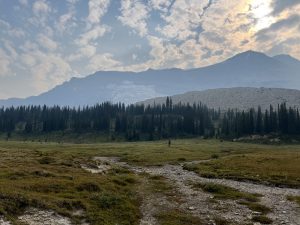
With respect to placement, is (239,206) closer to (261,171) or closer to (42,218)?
(42,218)

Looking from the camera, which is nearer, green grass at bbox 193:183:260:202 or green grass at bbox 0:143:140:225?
green grass at bbox 0:143:140:225

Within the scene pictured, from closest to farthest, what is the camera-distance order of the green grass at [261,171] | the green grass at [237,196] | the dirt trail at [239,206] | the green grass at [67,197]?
the green grass at [67,197] < the dirt trail at [239,206] < the green grass at [237,196] < the green grass at [261,171]

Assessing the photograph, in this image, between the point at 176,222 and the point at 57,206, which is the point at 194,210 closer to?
the point at 176,222

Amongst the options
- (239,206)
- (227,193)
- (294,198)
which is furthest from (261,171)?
(239,206)

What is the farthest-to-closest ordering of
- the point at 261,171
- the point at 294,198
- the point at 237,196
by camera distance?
1. the point at 261,171
2. the point at 237,196
3. the point at 294,198

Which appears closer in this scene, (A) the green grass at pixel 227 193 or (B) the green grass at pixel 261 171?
(A) the green grass at pixel 227 193

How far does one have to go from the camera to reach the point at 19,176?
4256 centimetres

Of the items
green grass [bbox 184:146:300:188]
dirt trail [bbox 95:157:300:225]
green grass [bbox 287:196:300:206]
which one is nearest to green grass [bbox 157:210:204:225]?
dirt trail [bbox 95:157:300:225]

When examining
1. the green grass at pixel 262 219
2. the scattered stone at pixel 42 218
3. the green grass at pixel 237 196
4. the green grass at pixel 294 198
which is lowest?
the green grass at pixel 262 219

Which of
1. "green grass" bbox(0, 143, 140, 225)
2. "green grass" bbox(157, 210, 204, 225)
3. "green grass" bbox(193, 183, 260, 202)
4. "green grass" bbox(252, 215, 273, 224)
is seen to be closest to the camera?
"green grass" bbox(0, 143, 140, 225)

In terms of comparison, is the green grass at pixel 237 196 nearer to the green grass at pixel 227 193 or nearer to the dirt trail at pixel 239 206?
the green grass at pixel 227 193

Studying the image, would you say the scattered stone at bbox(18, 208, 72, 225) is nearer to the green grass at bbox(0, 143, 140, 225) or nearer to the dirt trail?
the green grass at bbox(0, 143, 140, 225)

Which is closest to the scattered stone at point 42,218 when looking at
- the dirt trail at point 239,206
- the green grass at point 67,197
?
the green grass at point 67,197

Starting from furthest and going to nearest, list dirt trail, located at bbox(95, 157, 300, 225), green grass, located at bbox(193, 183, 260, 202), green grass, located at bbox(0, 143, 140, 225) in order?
green grass, located at bbox(193, 183, 260, 202) < dirt trail, located at bbox(95, 157, 300, 225) < green grass, located at bbox(0, 143, 140, 225)
